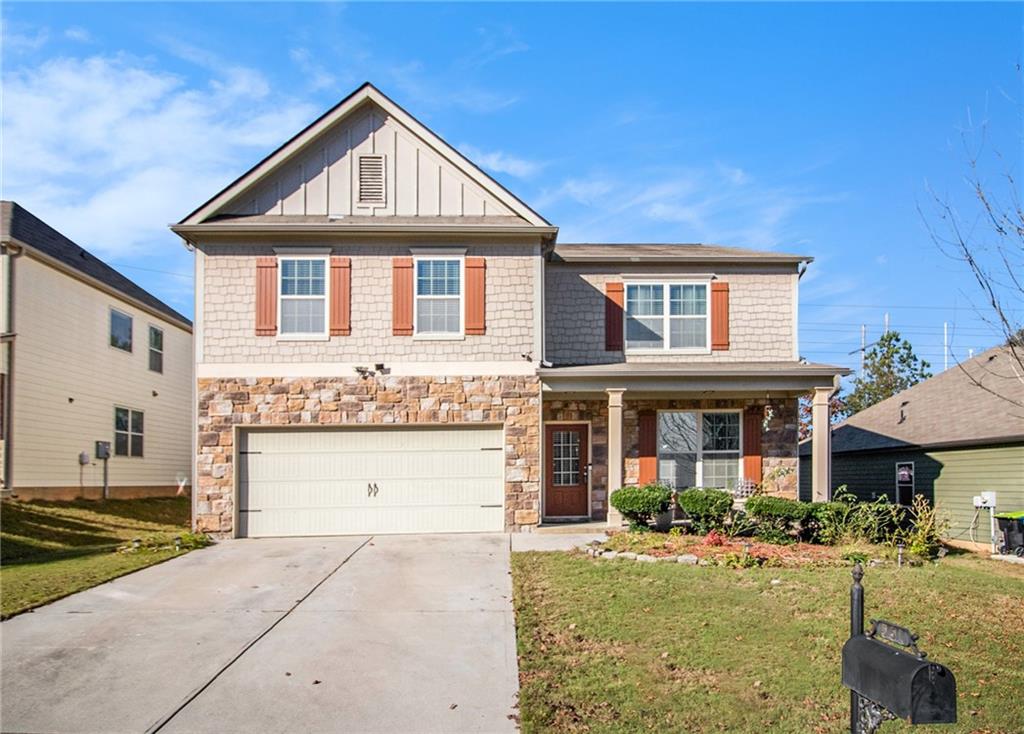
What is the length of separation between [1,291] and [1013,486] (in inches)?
756

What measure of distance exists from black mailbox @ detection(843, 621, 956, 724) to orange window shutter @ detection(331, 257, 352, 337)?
38.4 ft

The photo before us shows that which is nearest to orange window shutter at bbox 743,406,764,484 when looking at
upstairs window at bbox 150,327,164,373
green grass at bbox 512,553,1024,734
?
green grass at bbox 512,553,1024,734

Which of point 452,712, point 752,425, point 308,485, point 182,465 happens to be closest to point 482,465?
point 308,485

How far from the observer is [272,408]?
14.3 m

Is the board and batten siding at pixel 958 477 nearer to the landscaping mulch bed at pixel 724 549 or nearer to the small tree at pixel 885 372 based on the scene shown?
the landscaping mulch bed at pixel 724 549

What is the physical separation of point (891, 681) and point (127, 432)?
20496mm

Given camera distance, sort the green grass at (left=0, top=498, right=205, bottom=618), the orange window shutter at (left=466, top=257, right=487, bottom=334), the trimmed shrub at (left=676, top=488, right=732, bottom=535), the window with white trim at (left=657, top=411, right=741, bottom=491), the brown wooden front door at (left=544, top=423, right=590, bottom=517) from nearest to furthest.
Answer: the green grass at (left=0, top=498, right=205, bottom=618) < the trimmed shrub at (left=676, top=488, right=732, bottom=535) < the orange window shutter at (left=466, top=257, right=487, bottom=334) < the window with white trim at (left=657, top=411, right=741, bottom=491) < the brown wooden front door at (left=544, top=423, right=590, bottom=517)

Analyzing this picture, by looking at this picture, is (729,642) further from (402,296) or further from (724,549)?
(402,296)

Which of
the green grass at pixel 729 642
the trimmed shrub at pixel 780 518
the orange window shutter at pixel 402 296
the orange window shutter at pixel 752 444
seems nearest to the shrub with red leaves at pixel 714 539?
the trimmed shrub at pixel 780 518

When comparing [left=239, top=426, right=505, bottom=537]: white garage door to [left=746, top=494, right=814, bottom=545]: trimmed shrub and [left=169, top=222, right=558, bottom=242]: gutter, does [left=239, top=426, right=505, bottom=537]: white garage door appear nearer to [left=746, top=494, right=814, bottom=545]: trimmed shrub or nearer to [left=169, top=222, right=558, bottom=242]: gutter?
[left=169, top=222, right=558, bottom=242]: gutter

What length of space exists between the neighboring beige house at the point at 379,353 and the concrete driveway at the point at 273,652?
300 cm

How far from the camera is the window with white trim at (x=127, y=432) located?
20.3 metres

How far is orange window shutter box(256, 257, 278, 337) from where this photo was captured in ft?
47.2

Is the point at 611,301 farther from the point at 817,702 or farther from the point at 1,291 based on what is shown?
the point at 1,291
